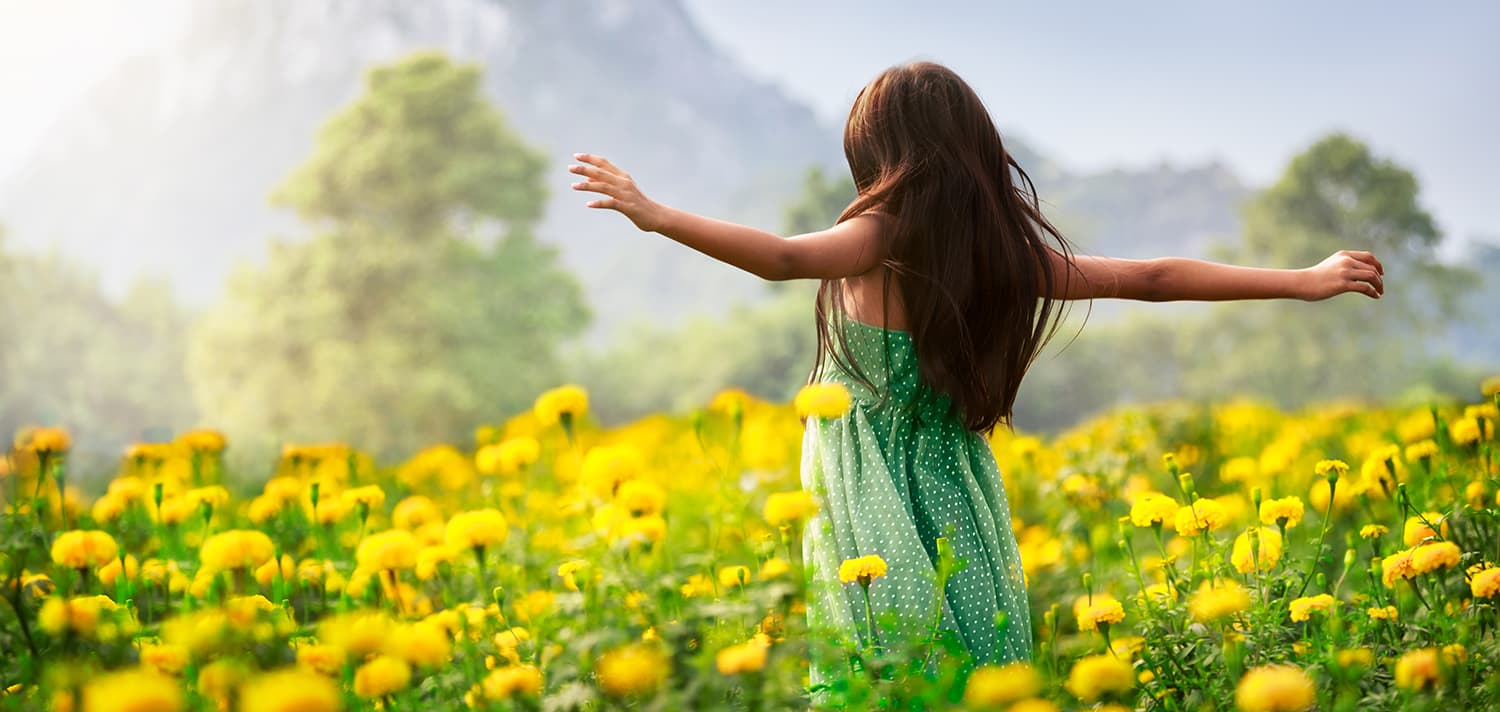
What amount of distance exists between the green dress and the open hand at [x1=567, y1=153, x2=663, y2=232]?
1.94 feet

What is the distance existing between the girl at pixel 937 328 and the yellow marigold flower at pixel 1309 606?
1.65ft

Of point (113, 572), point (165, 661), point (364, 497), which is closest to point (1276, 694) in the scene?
point (165, 661)

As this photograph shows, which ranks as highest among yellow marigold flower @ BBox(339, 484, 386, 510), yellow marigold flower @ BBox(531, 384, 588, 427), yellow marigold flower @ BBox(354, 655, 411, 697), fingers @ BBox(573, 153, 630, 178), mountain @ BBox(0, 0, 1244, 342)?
mountain @ BBox(0, 0, 1244, 342)

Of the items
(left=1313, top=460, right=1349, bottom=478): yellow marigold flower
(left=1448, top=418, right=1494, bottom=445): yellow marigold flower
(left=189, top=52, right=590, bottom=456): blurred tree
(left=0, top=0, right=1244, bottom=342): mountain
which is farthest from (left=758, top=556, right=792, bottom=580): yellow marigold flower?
(left=0, top=0, right=1244, bottom=342): mountain

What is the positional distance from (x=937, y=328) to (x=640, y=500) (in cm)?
65

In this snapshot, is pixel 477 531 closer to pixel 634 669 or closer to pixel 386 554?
pixel 386 554

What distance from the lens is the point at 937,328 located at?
2084mm

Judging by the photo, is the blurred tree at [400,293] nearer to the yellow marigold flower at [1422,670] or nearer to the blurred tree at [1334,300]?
the blurred tree at [1334,300]

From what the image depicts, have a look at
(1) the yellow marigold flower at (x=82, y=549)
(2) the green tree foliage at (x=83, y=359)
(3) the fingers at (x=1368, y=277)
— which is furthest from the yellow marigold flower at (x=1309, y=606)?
(2) the green tree foliage at (x=83, y=359)

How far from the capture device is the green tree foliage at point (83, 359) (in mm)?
20484

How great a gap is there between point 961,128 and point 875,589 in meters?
0.90

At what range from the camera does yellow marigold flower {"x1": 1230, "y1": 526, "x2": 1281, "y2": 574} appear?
1.94 metres

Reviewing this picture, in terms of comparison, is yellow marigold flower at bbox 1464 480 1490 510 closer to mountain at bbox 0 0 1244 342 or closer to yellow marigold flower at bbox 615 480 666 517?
yellow marigold flower at bbox 615 480 666 517

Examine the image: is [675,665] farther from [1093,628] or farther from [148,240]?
[148,240]
